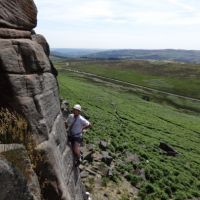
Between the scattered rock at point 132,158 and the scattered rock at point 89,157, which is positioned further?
the scattered rock at point 132,158

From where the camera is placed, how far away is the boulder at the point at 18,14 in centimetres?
1431

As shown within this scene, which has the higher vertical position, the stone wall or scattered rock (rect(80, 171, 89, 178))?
the stone wall

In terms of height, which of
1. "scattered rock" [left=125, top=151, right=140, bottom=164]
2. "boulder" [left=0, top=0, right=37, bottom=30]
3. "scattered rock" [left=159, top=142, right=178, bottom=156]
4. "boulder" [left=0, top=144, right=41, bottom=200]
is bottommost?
"scattered rock" [left=159, top=142, right=178, bottom=156]

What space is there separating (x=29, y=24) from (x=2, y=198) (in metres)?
8.58

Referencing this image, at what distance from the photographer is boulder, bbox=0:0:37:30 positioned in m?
14.3

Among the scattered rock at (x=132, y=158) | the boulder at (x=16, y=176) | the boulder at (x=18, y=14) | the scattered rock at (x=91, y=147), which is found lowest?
the scattered rock at (x=132, y=158)

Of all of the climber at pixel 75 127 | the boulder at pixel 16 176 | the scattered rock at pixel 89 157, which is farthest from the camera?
the scattered rock at pixel 89 157

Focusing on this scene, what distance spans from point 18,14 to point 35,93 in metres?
3.46

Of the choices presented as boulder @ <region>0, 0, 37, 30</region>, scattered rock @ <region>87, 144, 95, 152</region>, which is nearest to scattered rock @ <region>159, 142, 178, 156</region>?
scattered rock @ <region>87, 144, 95, 152</region>

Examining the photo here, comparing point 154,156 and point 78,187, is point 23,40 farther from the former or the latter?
point 154,156

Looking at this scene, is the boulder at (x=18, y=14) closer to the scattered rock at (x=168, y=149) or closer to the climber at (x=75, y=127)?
the climber at (x=75, y=127)

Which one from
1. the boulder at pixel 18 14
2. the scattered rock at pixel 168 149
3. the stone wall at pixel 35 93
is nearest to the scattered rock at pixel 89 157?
the stone wall at pixel 35 93

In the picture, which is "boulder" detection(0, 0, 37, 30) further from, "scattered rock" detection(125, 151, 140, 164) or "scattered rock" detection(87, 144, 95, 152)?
"scattered rock" detection(125, 151, 140, 164)

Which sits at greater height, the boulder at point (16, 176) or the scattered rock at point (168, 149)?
the boulder at point (16, 176)
